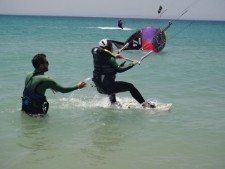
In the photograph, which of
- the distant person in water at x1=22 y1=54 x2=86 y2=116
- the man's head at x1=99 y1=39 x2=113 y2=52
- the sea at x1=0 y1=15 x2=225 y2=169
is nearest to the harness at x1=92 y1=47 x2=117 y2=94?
the man's head at x1=99 y1=39 x2=113 y2=52

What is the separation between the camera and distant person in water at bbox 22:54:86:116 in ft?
24.3

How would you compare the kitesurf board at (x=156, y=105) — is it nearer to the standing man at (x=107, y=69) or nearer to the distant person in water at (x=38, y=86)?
the standing man at (x=107, y=69)

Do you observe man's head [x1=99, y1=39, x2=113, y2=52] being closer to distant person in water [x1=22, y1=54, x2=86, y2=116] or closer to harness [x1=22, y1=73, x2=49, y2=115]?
distant person in water [x1=22, y1=54, x2=86, y2=116]

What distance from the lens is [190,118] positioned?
8883mm

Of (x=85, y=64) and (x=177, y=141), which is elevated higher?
(x=177, y=141)

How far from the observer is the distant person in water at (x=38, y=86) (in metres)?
7.41

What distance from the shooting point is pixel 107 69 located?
9.23 metres

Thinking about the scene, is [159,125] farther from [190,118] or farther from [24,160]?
[24,160]

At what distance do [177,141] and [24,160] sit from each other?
8.92ft

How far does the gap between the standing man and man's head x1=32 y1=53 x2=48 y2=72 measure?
1.97 meters

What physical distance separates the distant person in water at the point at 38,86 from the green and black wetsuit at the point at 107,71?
1.76 metres

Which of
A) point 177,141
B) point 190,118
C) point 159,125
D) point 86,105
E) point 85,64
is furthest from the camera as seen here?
point 85,64

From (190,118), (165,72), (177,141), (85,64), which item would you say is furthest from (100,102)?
(85,64)

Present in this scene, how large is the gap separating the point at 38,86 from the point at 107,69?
7.19ft
